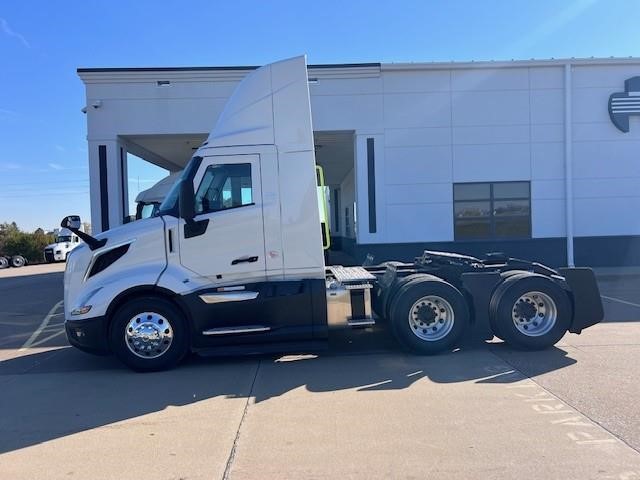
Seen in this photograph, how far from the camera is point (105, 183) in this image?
16328mm

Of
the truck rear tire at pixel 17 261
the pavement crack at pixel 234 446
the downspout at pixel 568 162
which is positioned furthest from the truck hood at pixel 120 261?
the truck rear tire at pixel 17 261

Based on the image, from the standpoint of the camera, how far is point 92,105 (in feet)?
52.5

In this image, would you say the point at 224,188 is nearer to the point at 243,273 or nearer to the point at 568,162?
the point at 243,273

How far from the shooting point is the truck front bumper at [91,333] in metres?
6.48

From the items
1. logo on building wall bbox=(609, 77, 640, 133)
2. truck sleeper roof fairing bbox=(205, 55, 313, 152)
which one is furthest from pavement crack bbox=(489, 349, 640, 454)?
logo on building wall bbox=(609, 77, 640, 133)

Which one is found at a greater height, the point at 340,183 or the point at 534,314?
the point at 340,183

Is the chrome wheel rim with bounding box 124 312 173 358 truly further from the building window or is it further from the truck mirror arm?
the building window

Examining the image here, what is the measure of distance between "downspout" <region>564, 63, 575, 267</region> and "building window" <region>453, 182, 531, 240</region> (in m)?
1.16

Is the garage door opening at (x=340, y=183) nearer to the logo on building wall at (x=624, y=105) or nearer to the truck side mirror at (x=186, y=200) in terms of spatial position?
the logo on building wall at (x=624, y=105)

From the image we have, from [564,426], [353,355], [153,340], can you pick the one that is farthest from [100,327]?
[564,426]

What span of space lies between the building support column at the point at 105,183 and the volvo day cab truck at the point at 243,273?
991 cm

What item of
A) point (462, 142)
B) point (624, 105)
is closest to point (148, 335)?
point (462, 142)

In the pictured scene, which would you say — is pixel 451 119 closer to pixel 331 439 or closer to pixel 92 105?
pixel 92 105

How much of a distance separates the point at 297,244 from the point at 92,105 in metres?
12.1
